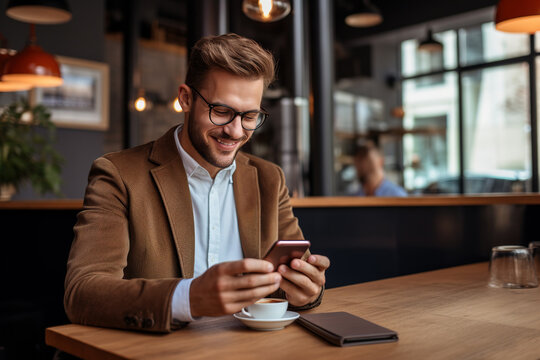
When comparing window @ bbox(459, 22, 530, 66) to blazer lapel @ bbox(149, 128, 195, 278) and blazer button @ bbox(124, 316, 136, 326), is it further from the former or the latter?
blazer button @ bbox(124, 316, 136, 326)

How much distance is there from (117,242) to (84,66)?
5.09 metres

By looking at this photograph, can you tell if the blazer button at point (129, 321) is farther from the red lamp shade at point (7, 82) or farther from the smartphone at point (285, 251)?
the red lamp shade at point (7, 82)

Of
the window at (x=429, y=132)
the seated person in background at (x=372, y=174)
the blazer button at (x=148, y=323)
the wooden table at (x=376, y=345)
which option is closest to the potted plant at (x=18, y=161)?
the seated person in background at (x=372, y=174)

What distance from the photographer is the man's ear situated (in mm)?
1784

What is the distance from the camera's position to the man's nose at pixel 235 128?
170 centimetres

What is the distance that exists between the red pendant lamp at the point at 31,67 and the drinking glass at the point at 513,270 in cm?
318

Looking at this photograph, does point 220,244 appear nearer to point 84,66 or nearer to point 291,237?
point 291,237

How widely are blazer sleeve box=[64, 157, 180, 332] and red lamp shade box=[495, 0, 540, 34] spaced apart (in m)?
2.00

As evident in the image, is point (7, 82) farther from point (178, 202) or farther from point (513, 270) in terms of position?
point (513, 270)

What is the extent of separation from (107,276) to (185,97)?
658 mm

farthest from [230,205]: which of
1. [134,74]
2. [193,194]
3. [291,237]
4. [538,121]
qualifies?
[538,121]

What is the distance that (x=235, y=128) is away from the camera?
1710 mm

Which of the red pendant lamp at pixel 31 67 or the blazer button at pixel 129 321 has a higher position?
the red pendant lamp at pixel 31 67

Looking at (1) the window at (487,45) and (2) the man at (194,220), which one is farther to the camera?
(1) the window at (487,45)
